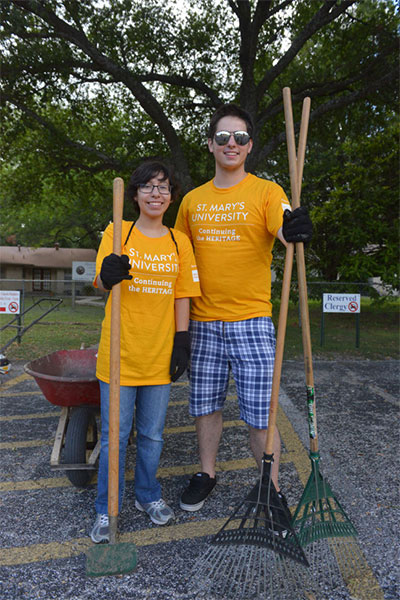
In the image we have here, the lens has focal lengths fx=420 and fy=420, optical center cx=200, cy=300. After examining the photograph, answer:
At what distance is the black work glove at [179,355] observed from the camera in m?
2.46

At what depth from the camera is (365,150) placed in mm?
10531

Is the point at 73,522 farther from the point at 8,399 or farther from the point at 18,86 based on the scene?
the point at 18,86

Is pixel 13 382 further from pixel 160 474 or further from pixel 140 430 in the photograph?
pixel 140 430

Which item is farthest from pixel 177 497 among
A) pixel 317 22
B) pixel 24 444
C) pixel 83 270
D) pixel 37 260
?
pixel 37 260

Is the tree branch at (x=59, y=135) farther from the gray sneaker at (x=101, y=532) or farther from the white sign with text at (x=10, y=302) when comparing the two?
the gray sneaker at (x=101, y=532)

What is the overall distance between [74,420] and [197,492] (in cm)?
98

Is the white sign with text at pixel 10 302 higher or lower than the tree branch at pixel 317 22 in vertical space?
lower

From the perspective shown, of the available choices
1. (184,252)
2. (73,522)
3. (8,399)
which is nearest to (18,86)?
(8,399)

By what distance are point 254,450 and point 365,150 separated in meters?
9.99

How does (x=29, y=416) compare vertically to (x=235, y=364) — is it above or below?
below

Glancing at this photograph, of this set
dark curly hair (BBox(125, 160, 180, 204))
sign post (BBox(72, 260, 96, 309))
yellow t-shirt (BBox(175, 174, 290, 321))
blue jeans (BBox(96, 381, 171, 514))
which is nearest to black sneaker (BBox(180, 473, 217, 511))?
blue jeans (BBox(96, 381, 171, 514))

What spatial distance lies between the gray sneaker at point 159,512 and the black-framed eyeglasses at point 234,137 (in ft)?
7.37

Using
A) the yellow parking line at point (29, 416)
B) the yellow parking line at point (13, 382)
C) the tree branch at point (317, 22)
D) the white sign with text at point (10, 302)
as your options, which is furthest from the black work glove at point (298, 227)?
the tree branch at point (317, 22)

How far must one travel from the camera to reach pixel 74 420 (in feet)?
9.64
